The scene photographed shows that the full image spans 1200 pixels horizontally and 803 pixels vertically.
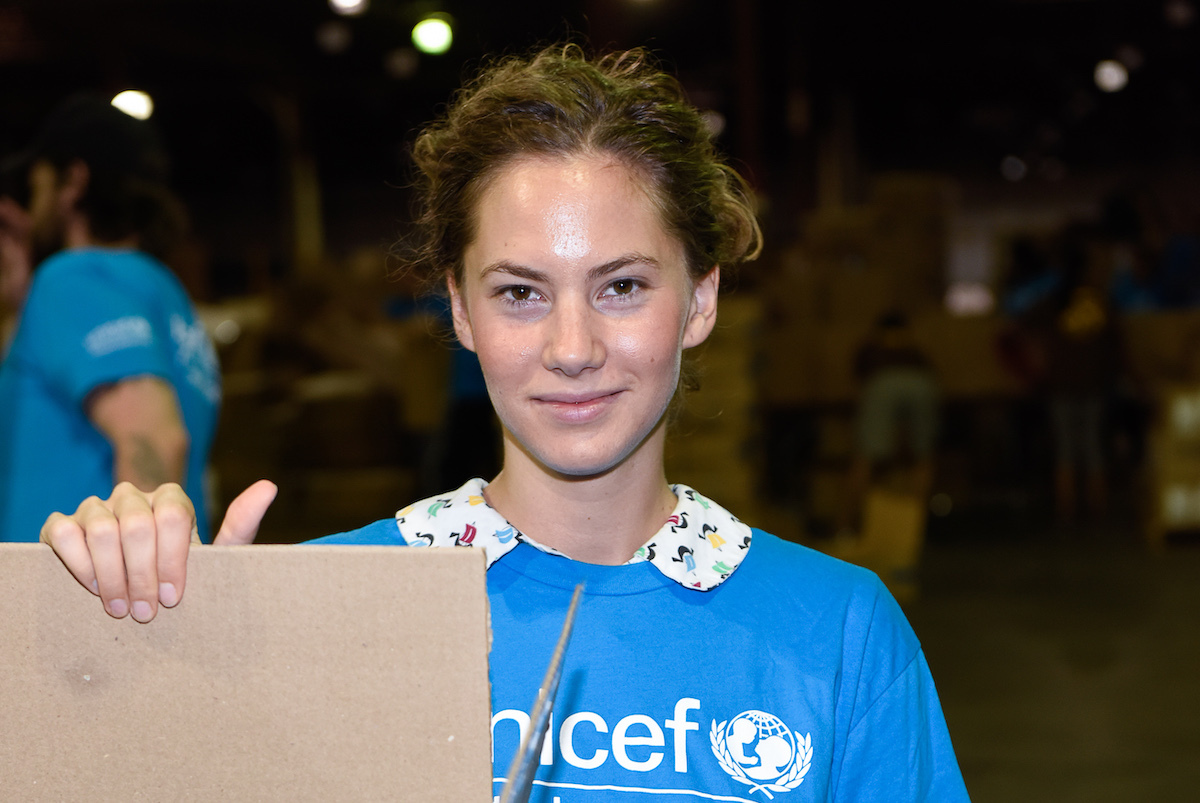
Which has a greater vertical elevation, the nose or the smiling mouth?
the nose

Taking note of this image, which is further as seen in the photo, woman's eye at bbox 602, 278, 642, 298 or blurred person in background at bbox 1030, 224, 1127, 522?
blurred person in background at bbox 1030, 224, 1127, 522

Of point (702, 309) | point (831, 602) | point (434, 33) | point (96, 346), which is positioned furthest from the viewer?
point (434, 33)

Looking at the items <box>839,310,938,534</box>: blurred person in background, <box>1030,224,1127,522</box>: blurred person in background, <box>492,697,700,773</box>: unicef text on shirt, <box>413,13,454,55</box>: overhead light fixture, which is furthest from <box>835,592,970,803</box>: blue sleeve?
<box>1030,224,1127,522</box>: blurred person in background

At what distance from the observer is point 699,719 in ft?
3.26

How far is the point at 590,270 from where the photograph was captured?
0.99 meters

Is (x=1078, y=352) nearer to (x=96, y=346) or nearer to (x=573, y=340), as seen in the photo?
(x=96, y=346)

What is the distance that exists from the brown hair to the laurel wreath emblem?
1.47ft

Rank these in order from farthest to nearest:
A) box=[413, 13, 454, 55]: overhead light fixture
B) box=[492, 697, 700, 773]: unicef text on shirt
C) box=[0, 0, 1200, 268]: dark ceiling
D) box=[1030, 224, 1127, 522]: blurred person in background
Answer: box=[0, 0, 1200, 268]: dark ceiling
box=[1030, 224, 1127, 522]: blurred person in background
box=[413, 13, 454, 55]: overhead light fixture
box=[492, 697, 700, 773]: unicef text on shirt

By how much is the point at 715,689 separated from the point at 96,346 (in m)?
1.19

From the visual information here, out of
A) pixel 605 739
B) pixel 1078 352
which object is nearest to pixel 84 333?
pixel 605 739

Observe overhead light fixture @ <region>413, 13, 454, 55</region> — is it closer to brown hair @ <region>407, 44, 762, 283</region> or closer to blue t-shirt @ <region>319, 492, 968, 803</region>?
brown hair @ <region>407, 44, 762, 283</region>

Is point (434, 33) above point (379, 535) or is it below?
above

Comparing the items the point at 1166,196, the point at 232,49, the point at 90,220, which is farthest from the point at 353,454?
the point at 1166,196

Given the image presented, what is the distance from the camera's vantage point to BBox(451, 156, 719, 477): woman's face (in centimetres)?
100
